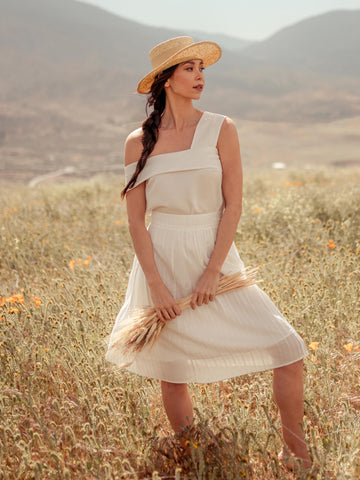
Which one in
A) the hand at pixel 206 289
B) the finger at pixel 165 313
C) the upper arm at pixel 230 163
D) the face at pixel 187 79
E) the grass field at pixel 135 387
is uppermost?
the face at pixel 187 79

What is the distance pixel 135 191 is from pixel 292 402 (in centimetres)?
108

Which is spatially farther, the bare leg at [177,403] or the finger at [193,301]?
the bare leg at [177,403]

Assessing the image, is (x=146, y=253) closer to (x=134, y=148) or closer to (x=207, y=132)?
(x=134, y=148)

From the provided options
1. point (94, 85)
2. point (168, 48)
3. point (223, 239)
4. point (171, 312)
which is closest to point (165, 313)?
point (171, 312)

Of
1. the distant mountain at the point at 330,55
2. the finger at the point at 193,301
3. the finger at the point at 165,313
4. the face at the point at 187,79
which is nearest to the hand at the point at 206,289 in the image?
the finger at the point at 193,301

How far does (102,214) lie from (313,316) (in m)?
4.05

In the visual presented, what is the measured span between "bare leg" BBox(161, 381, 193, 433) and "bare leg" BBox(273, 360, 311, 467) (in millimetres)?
395

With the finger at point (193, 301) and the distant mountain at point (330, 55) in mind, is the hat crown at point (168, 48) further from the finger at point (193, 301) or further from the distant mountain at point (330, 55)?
the distant mountain at point (330, 55)

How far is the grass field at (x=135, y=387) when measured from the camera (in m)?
1.97


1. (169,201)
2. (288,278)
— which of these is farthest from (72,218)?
(169,201)

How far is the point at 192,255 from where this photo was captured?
2.07 m

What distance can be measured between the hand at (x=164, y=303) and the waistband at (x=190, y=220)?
26cm

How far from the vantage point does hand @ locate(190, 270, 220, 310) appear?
1979 mm

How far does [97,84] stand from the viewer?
106 m
